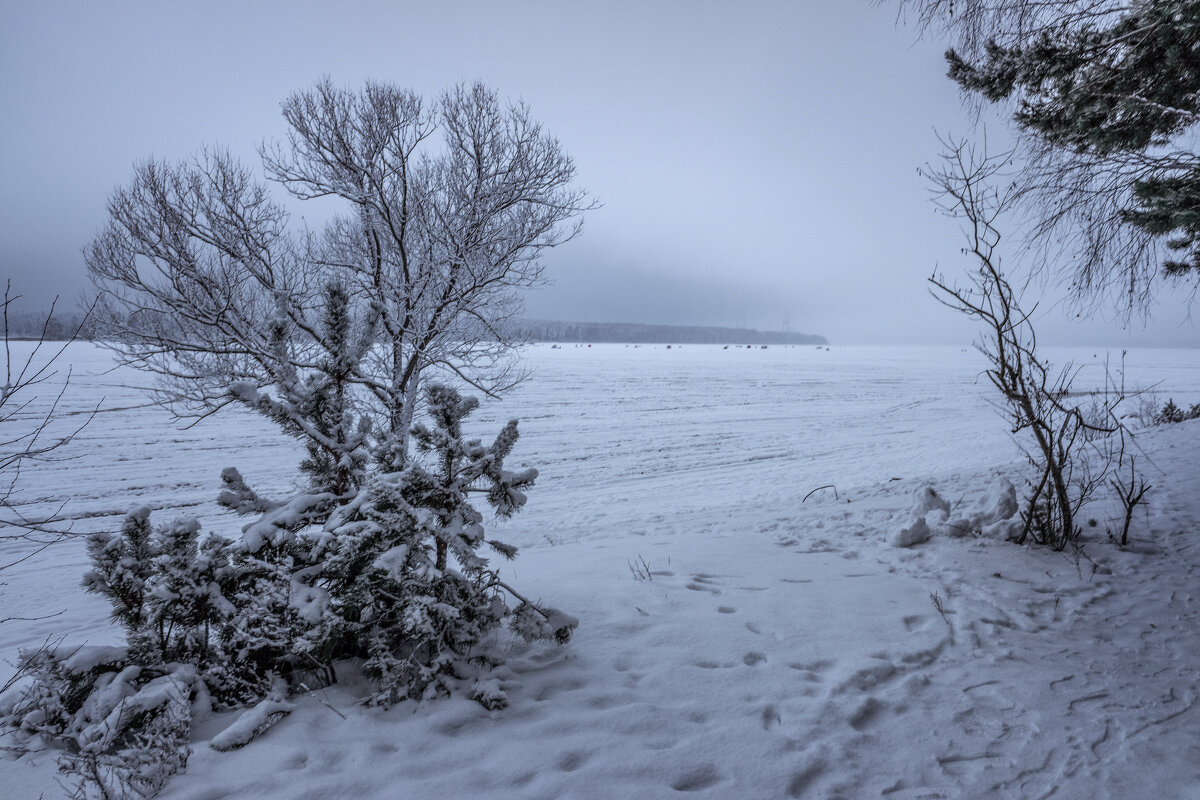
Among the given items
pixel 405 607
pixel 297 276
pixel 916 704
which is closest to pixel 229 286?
pixel 297 276

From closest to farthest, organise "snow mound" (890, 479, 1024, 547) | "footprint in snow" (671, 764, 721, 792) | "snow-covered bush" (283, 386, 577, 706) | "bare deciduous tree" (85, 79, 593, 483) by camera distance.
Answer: "footprint in snow" (671, 764, 721, 792), "snow-covered bush" (283, 386, 577, 706), "snow mound" (890, 479, 1024, 547), "bare deciduous tree" (85, 79, 593, 483)

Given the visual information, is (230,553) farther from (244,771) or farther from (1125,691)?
(1125,691)

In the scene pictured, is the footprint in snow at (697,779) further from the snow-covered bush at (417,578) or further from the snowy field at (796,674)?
the snow-covered bush at (417,578)

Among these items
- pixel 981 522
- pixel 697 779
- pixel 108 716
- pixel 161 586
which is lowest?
pixel 697 779

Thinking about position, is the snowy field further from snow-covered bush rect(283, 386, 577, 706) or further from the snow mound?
snow-covered bush rect(283, 386, 577, 706)

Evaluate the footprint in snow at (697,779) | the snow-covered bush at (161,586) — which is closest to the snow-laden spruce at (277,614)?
the snow-covered bush at (161,586)

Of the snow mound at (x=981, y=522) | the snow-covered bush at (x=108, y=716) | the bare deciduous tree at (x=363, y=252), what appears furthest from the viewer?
the bare deciduous tree at (x=363, y=252)

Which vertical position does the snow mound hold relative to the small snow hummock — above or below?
above

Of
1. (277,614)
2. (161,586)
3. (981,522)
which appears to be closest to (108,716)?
(161,586)

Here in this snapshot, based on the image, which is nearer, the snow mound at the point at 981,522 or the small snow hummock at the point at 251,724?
the small snow hummock at the point at 251,724

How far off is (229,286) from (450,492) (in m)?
8.37

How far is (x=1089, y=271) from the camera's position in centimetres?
554

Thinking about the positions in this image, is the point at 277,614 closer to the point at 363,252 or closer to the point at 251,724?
the point at 251,724

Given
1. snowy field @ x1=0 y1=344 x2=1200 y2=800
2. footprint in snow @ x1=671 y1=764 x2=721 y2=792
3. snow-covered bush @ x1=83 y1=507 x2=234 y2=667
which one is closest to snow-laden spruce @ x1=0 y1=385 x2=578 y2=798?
snow-covered bush @ x1=83 y1=507 x2=234 y2=667
